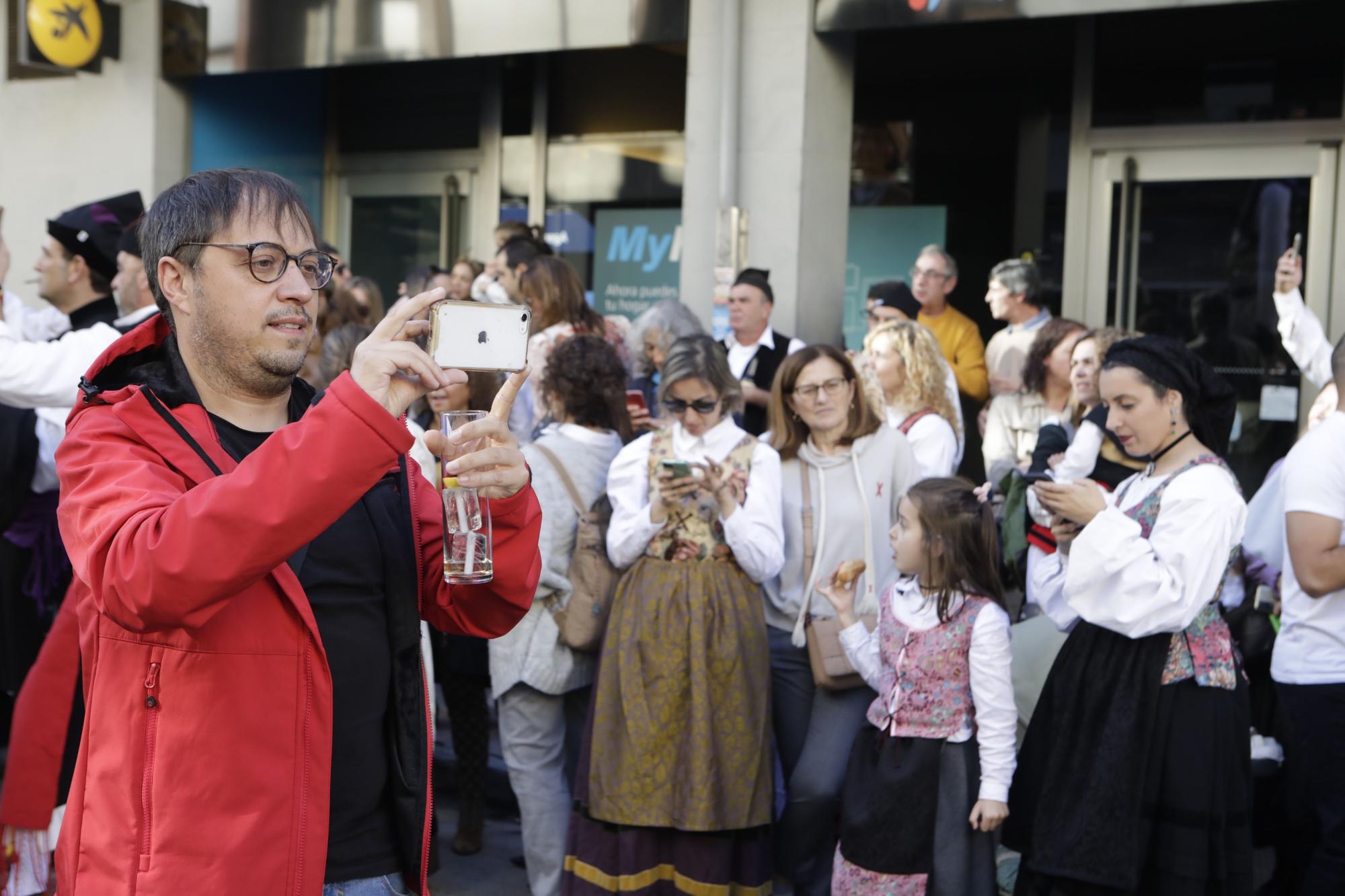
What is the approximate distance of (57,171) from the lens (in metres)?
9.80

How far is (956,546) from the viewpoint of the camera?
427cm

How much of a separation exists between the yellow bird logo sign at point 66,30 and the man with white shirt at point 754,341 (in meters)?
5.33

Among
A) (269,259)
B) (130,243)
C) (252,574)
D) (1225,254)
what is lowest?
(252,574)

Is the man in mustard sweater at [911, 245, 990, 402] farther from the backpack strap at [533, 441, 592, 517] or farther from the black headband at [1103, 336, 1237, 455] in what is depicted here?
the black headband at [1103, 336, 1237, 455]

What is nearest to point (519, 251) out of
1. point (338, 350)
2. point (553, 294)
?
point (553, 294)

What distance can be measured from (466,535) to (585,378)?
115 inches

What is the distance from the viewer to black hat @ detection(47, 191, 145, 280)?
17.9ft

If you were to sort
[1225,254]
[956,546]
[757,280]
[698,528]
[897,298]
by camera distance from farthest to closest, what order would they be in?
1. [1225,254]
2. [897,298]
3. [757,280]
4. [698,528]
5. [956,546]

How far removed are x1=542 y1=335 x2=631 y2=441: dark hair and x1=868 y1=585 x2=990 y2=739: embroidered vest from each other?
1583mm

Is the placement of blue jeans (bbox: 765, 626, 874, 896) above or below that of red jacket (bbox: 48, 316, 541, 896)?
below

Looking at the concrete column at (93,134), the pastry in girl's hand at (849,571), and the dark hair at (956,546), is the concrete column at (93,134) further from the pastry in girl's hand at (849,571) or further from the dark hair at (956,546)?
the dark hair at (956,546)

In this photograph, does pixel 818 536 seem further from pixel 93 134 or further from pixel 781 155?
pixel 93 134

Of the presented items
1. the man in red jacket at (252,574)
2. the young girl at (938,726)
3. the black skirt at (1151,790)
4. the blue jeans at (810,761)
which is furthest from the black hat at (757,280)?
the man in red jacket at (252,574)

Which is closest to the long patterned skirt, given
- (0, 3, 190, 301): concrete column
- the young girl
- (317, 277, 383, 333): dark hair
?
the young girl
